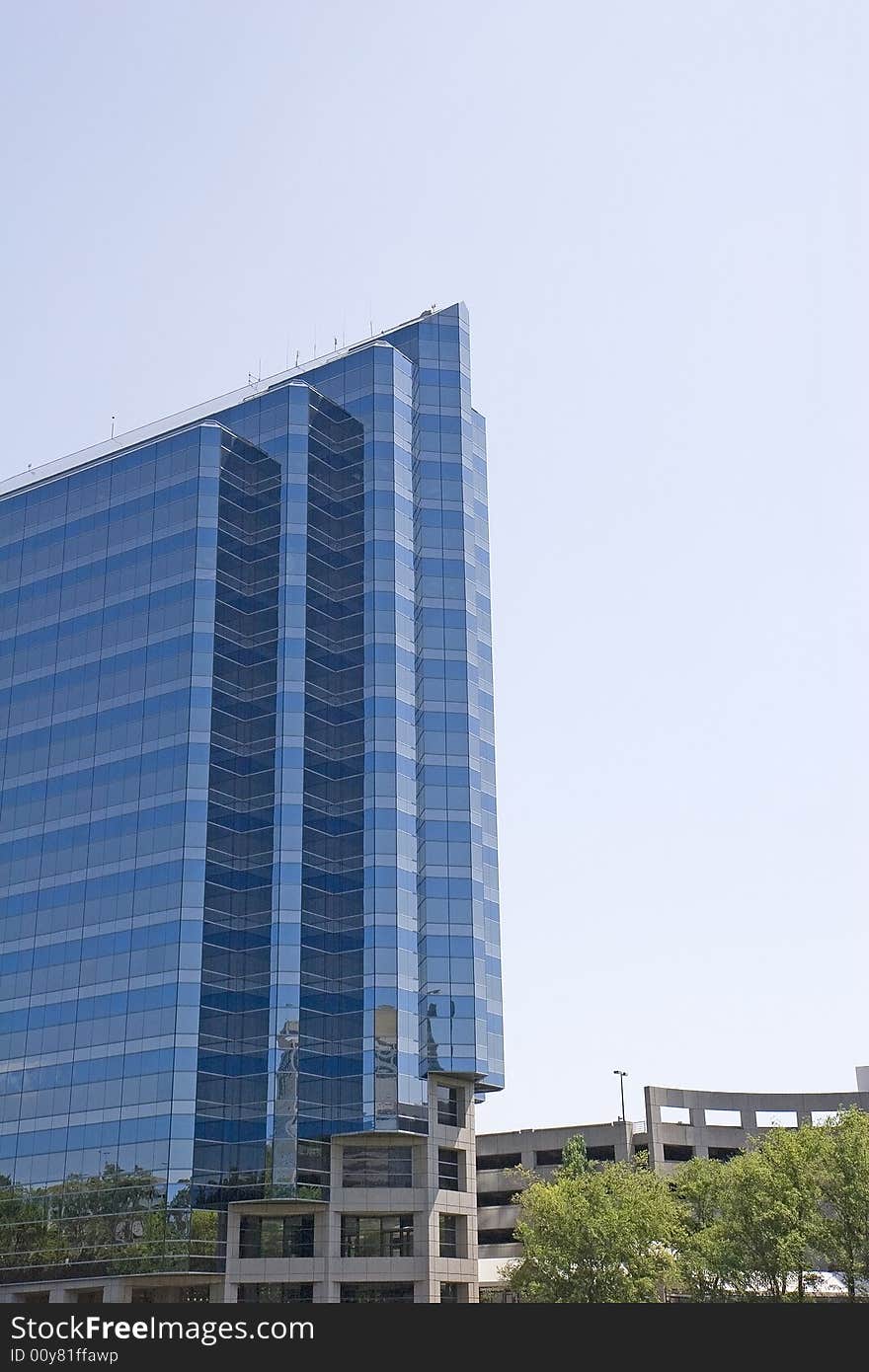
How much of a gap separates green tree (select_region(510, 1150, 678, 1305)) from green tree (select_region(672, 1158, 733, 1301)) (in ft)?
4.89

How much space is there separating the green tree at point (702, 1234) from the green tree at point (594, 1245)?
1.49 m

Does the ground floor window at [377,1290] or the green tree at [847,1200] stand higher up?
the green tree at [847,1200]

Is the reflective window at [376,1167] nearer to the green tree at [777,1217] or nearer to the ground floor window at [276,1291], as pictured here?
the ground floor window at [276,1291]

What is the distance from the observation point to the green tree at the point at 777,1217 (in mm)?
76250

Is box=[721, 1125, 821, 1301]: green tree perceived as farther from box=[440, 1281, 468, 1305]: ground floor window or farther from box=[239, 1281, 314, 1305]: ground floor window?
box=[239, 1281, 314, 1305]: ground floor window

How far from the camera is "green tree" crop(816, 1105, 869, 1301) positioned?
7412cm

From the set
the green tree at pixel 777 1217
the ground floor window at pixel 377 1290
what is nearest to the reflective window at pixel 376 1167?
the ground floor window at pixel 377 1290

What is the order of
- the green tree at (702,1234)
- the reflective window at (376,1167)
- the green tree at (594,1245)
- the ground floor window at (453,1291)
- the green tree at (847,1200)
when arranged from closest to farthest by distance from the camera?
1. the green tree at (847,1200)
2. the green tree at (594,1245)
3. the green tree at (702,1234)
4. the ground floor window at (453,1291)
5. the reflective window at (376,1167)

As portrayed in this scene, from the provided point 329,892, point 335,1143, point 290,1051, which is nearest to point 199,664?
point 329,892

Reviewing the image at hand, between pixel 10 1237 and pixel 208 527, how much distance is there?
54.0 meters

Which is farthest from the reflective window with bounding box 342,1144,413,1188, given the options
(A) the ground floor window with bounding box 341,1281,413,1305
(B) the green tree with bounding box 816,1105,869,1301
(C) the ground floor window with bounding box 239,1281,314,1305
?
(B) the green tree with bounding box 816,1105,869,1301

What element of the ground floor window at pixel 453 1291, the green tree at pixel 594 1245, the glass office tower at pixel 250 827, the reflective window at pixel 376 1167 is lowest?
the ground floor window at pixel 453 1291

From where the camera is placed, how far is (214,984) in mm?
96188

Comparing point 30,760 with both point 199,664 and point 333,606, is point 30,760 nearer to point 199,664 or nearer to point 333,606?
point 199,664
